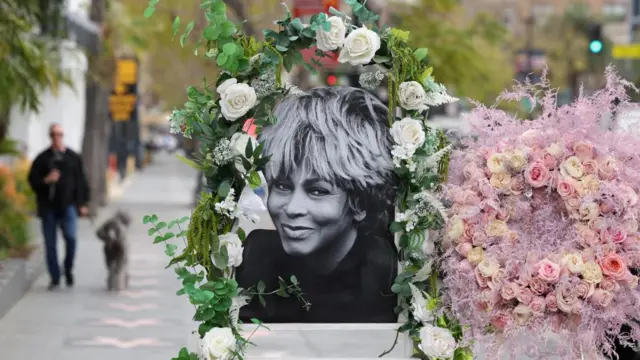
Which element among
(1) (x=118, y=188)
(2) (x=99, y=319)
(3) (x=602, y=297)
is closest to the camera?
(3) (x=602, y=297)

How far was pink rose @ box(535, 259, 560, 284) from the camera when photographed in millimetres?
6086

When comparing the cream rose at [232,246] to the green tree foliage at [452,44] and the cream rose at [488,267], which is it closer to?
the cream rose at [488,267]

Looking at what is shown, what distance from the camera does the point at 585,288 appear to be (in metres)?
6.08

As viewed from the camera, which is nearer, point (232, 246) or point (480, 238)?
point (480, 238)

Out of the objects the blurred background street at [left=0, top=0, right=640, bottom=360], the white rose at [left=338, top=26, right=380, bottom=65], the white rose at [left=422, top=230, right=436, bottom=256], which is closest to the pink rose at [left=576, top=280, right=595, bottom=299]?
the white rose at [left=422, top=230, right=436, bottom=256]

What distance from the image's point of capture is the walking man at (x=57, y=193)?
51.3 ft

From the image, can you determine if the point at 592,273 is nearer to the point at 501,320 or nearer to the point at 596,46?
the point at 501,320

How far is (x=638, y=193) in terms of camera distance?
6246mm

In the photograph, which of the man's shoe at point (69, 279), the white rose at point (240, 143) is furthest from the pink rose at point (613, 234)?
the man's shoe at point (69, 279)

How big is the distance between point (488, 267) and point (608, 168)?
0.72 metres

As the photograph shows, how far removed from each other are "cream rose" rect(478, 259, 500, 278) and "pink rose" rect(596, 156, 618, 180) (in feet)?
2.11

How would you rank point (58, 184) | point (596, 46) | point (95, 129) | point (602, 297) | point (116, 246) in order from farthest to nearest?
point (95, 129)
point (596, 46)
point (116, 246)
point (58, 184)
point (602, 297)

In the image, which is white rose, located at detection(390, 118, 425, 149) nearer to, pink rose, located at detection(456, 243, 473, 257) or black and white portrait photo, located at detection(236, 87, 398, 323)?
black and white portrait photo, located at detection(236, 87, 398, 323)

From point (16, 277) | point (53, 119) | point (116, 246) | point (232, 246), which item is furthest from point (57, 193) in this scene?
point (53, 119)
